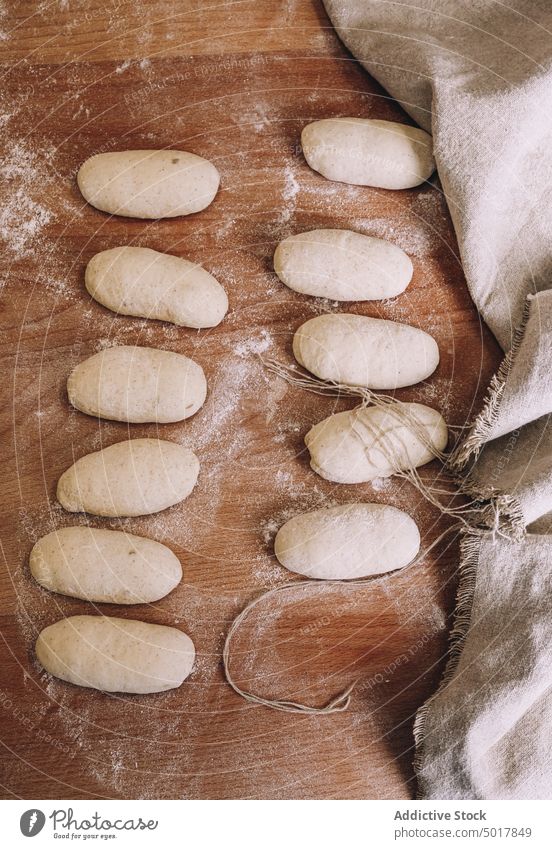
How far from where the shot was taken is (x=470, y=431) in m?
0.94

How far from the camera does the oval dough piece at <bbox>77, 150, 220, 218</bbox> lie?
3.24 ft

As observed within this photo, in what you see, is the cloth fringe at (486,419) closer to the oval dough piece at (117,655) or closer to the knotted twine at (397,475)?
the knotted twine at (397,475)

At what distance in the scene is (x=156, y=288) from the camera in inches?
37.9

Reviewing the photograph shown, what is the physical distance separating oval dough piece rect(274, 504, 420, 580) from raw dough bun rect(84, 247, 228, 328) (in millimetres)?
309

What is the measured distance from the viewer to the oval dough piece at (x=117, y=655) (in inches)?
35.2

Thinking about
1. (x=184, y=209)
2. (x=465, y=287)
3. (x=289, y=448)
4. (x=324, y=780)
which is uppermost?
(x=184, y=209)

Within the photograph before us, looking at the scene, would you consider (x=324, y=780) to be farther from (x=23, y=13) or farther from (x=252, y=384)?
(x=23, y=13)

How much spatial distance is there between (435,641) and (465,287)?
48cm

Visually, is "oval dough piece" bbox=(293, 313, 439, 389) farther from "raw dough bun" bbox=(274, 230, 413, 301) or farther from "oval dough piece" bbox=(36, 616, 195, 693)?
"oval dough piece" bbox=(36, 616, 195, 693)

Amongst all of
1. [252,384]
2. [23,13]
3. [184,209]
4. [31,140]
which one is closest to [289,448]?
[252,384]

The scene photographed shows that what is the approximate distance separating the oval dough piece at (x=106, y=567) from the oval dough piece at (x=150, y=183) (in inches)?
17.7

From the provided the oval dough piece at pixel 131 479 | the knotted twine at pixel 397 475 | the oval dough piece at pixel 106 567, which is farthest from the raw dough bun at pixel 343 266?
the oval dough piece at pixel 106 567
